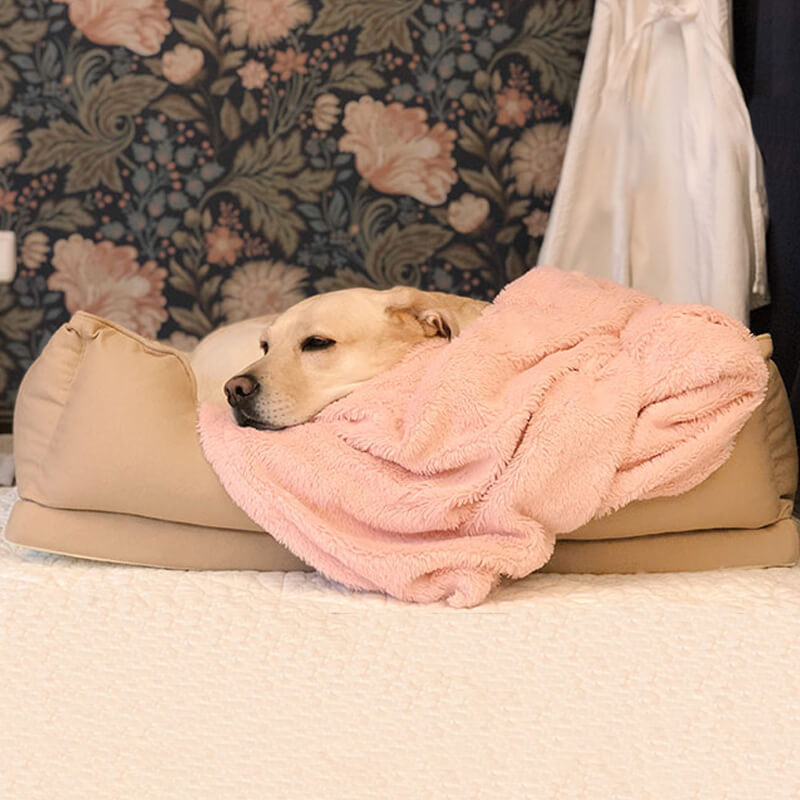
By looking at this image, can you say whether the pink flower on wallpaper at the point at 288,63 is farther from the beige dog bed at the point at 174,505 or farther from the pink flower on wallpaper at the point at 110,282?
the beige dog bed at the point at 174,505

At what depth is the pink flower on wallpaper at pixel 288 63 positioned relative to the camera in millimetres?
2885

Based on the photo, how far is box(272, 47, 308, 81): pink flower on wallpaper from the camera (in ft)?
9.46

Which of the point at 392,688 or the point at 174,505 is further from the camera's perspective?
the point at 174,505

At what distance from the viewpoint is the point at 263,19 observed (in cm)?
287

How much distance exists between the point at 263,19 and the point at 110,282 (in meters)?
0.76

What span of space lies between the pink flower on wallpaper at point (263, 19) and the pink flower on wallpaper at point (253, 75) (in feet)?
0.17

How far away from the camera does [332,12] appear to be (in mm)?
2879

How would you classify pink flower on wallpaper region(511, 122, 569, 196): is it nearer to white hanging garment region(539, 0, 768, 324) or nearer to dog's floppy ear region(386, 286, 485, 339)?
white hanging garment region(539, 0, 768, 324)

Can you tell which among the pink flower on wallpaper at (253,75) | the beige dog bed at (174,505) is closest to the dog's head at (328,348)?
the beige dog bed at (174,505)

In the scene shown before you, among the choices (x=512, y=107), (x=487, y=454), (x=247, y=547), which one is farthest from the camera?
(x=512, y=107)

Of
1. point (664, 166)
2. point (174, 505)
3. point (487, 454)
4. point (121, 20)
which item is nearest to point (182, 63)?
point (121, 20)

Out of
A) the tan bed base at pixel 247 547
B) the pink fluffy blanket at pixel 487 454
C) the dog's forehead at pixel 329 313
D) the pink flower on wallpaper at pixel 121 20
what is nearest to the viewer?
the pink fluffy blanket at pixel 487 454

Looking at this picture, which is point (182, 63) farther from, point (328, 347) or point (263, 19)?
point (328, 347)

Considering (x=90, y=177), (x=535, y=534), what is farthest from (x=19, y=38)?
(x=535, y=534)
